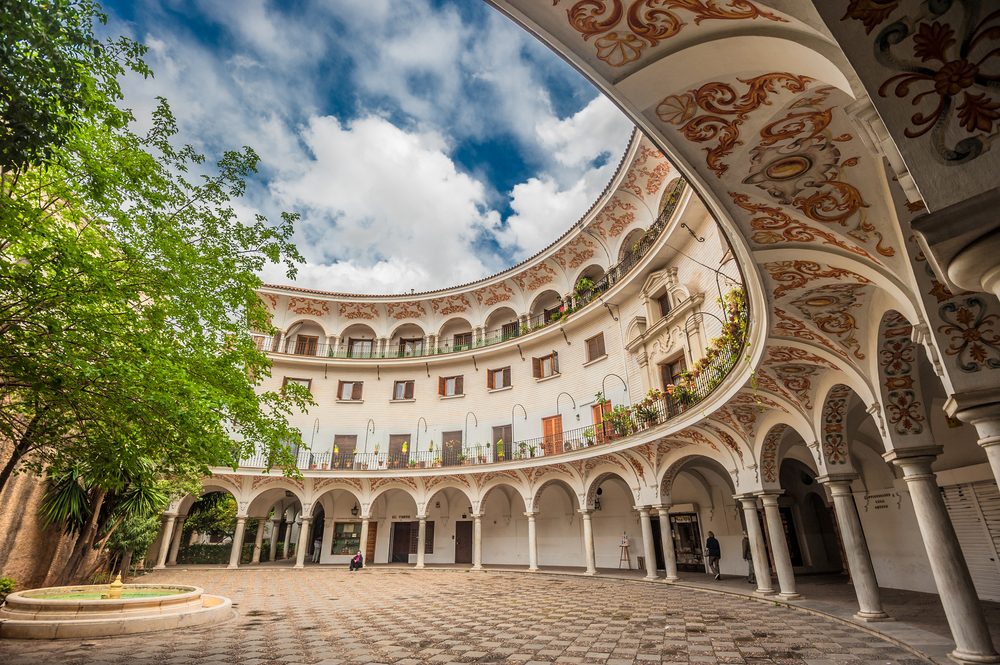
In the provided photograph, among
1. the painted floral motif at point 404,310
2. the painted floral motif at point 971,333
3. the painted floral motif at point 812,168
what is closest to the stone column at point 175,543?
the painted floral motif at point 404,310

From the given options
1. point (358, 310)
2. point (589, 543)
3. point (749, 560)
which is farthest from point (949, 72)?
point (358, 310)

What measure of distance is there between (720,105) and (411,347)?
2314 cm

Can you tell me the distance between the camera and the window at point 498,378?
22.8 metres

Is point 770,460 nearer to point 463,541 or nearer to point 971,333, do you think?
point 971,333

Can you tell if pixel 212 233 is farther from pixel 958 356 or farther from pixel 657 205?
pixel 657 205

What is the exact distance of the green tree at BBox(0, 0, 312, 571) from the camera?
5094 mm

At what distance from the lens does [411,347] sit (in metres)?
25.8

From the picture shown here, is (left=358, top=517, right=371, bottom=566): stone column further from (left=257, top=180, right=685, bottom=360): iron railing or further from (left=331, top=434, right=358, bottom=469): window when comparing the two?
(left=257, top=180, right=685, bottom=360): iron railing

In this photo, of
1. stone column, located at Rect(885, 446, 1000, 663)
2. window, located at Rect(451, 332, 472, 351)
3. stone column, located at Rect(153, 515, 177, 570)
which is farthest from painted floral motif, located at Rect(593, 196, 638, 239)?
stone column, located at Rect(153, 515, 177, 570)

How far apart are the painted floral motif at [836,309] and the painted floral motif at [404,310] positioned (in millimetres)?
20481

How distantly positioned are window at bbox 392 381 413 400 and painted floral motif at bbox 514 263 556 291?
7469mm

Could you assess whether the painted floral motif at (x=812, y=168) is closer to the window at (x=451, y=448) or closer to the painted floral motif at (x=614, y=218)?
the painted floral motif at (x=614, y=218)

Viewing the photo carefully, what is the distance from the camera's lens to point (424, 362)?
24078 millimetres

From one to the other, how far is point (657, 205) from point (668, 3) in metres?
14.4
